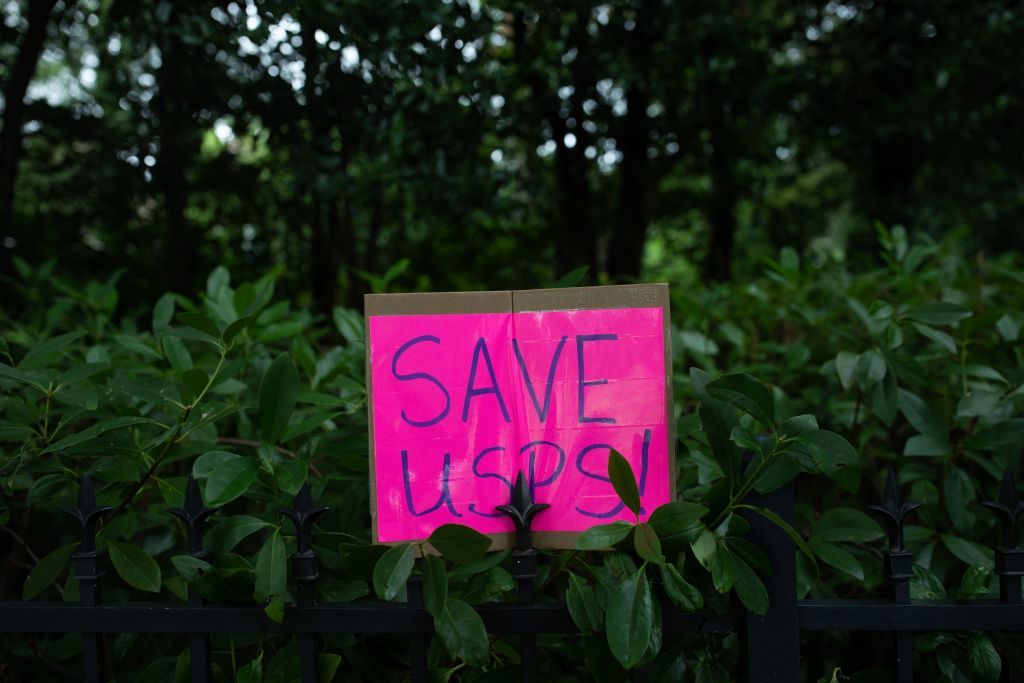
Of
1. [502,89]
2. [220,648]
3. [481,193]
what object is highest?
[502,89]

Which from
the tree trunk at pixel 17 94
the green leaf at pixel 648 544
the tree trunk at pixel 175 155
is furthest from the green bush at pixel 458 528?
the tree trunk at pixel 175 155

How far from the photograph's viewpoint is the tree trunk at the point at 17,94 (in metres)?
2.46

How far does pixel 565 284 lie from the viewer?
1.47 m

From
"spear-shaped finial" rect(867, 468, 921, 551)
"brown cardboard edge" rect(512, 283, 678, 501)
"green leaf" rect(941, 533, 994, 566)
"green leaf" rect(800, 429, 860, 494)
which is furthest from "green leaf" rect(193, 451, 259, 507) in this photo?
"green leaf" rect(941, 533, 994, 566)

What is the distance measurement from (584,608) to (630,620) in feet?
0.32

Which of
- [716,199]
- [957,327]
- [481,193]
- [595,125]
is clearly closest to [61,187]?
[481,193]

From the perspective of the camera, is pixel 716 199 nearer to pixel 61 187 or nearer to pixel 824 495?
pixel 824 495

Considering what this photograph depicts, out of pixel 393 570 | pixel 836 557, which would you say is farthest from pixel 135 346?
pixel 836 557

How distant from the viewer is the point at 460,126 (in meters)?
2.79

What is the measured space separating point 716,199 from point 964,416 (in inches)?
148

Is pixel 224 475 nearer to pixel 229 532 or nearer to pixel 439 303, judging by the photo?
pixel 229 532

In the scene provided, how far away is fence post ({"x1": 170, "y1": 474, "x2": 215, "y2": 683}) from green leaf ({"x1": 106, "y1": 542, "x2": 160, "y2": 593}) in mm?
60

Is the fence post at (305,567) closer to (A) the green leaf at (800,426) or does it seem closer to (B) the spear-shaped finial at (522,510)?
(B) the spear-shaped finial at (522,510)

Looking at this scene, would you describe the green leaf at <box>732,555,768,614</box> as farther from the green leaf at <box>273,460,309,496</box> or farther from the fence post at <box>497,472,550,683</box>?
the green leaf at <box>273,460,309,496</box>
